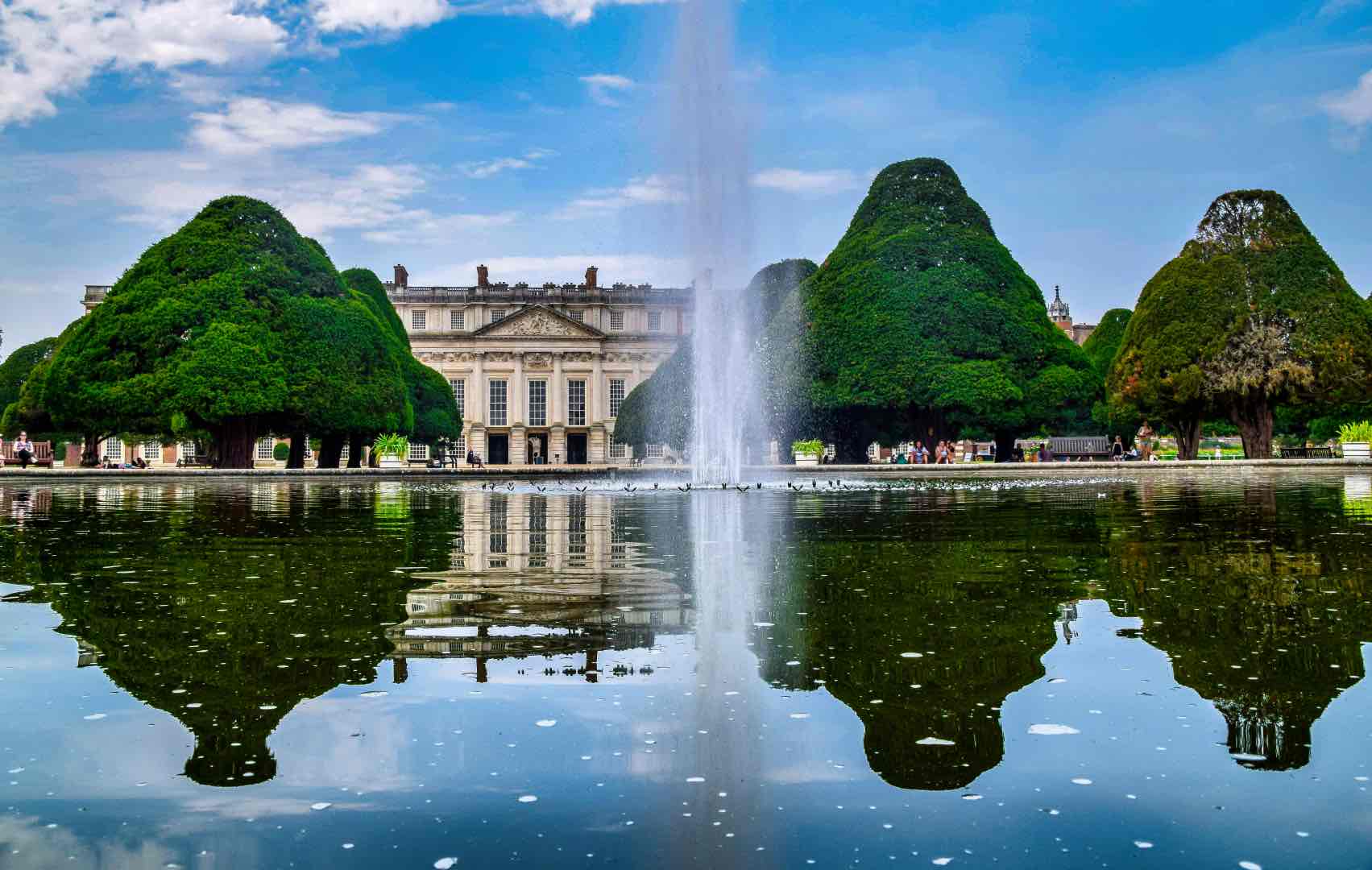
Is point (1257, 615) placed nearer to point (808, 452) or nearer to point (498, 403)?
point (808, 452)

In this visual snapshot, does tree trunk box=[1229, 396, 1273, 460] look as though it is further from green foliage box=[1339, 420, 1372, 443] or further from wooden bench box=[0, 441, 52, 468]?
wooden bench box=[0, 441, 52, 468]

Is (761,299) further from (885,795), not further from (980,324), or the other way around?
(885,795)

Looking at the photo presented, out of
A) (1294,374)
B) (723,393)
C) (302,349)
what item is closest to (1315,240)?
(1294,374)

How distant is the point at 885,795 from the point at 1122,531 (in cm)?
887

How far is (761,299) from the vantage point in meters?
52.8

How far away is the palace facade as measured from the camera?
266 feet

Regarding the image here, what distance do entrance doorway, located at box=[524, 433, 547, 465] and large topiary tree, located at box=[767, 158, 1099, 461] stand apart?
41081 mm

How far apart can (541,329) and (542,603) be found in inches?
2977

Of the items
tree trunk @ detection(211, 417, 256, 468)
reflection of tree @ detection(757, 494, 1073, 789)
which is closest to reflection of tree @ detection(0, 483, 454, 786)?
reflection of tree @ detection(757, 494, 1073, 789)

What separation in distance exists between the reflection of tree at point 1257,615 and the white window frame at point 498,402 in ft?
239

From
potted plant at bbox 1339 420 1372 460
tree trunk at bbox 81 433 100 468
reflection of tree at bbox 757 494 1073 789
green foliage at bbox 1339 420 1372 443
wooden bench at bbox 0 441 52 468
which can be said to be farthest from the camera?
tree trunk at bbox 81 433 100 468

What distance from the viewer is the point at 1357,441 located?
117 ft

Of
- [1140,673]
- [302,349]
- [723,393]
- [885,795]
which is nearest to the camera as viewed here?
[885,795]

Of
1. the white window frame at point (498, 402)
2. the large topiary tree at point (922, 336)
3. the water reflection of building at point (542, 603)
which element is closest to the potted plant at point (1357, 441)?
the large topiary tree at point (922, 336)
